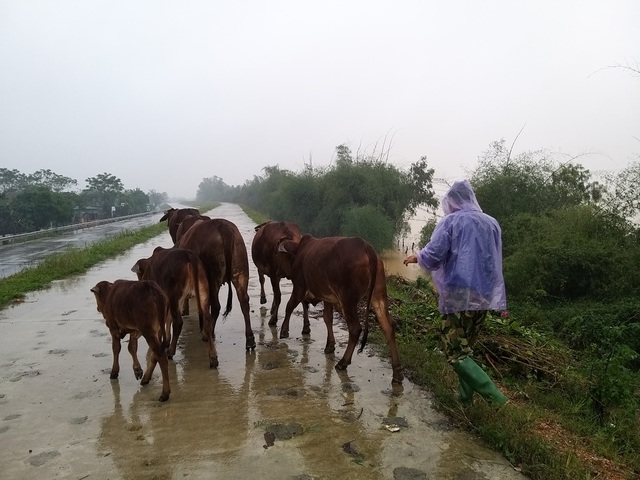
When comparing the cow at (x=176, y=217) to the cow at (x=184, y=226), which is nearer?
the cow at (x=184, y=226)

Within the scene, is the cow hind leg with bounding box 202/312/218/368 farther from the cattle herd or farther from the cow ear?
the cow ear

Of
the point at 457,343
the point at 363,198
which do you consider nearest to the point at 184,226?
the point at 457,343

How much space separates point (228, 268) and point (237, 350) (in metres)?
1.03

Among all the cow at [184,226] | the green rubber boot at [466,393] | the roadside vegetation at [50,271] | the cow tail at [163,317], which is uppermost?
the cow at [184,226]

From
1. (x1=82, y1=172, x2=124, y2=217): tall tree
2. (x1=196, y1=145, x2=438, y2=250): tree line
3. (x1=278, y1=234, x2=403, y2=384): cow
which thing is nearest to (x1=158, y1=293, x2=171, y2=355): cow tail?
(x1=278, y1=234, x2=403, y2=384): cow

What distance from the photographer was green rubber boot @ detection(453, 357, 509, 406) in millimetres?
3605

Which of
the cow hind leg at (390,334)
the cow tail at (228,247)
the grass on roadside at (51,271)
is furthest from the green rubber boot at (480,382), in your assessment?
the grass on roadside at (51,271)

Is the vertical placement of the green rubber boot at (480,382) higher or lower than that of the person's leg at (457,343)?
lower

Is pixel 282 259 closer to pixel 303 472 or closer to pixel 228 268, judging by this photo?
pixel 228 268

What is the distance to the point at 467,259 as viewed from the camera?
3732 millimetres

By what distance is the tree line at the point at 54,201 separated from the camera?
25344mm

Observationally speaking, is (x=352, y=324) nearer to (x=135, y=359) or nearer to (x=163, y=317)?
(x=163, y=317)

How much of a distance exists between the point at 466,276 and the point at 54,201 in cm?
2985

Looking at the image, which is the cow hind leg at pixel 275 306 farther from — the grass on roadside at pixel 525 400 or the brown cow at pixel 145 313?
the brown cow at pixel 145 313
